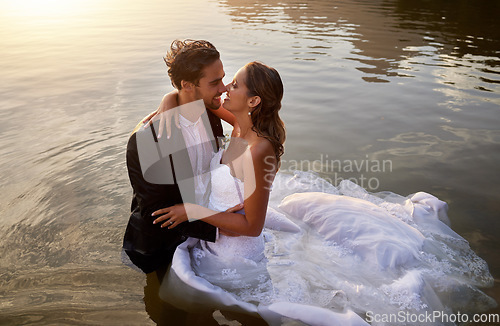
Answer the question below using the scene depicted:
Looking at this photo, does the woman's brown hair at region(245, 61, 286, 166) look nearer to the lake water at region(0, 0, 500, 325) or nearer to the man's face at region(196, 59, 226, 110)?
the man's face at region(196, 59, 226, 110)

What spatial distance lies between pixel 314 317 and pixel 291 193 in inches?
77.5

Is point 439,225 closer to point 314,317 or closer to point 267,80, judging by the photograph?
point 314,317

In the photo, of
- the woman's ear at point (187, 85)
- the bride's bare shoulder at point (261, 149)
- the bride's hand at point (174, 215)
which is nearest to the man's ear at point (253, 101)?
the bride's bare shoulder at point (261, 149)

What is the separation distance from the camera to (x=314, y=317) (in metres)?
2.94

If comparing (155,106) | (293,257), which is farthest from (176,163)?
(155,106)

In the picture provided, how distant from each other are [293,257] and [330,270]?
34 centimetres

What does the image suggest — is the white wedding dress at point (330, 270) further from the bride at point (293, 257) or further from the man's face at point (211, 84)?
the man's face at point (211, 84)

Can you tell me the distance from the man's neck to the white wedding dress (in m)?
0.40

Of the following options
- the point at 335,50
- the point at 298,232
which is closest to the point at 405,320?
the point at 298,232

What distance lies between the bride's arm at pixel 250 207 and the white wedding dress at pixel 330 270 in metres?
0.21

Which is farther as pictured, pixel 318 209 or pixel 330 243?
pixel 318 209

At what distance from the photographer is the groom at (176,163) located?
3.18 meters

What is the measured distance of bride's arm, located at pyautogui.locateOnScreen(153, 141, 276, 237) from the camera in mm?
2988

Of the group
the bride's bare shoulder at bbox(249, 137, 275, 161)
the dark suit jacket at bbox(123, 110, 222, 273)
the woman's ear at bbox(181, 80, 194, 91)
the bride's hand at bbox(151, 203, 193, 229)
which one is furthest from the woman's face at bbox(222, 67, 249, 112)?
the bride's hand at bbox(151, 203, 193, 229)
